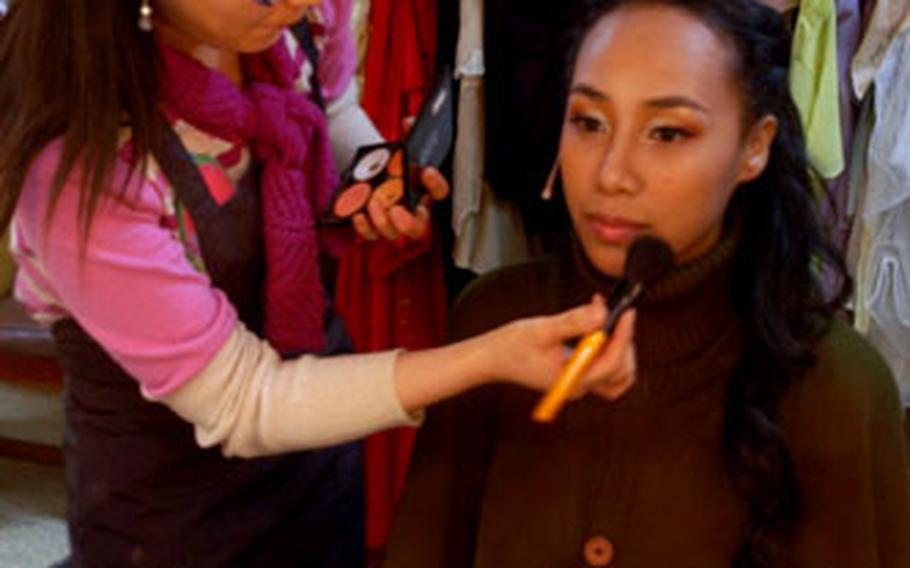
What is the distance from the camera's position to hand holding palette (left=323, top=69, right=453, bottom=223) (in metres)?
0.94

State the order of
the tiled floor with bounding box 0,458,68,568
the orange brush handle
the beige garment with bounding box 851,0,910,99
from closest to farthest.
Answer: the orange brush handle → the beige garment with bounding box 851,0,910,99 → the tiled floor with bounding box 0,458,68,568

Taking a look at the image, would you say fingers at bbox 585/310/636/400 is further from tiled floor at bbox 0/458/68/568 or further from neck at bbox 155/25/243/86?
tiled floor at bbox 0/458/68/568

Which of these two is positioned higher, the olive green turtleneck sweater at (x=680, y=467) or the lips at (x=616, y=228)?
the lips at (x=616, y=228)

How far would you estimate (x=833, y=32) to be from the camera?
1.54m

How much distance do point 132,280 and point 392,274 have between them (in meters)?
1.06

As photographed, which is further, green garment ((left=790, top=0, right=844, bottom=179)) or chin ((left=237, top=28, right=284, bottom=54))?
green garment ((left=790, top=0, right=844, bottom=179))

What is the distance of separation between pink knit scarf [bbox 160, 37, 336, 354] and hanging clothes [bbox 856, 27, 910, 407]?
3.37ft

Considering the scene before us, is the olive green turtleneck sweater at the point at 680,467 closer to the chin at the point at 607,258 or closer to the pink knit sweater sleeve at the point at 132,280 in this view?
the chin at the point at 607,258

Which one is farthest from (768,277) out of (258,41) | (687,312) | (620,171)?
A: (258,41)

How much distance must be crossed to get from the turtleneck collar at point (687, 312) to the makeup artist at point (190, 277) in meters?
0.19

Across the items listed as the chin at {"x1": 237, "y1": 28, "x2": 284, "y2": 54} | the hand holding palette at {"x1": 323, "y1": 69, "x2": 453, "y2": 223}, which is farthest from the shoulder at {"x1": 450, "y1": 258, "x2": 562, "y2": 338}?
the chin at {"x1": 237, "y1": 28, "x2": 284, "y2": 54}

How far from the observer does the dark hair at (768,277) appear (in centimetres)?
90

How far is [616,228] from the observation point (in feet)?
2.98

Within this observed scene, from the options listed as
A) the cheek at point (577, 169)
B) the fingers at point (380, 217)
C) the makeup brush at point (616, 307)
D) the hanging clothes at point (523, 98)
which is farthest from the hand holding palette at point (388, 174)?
Answer: the hanging clothes at point (523, 98)
